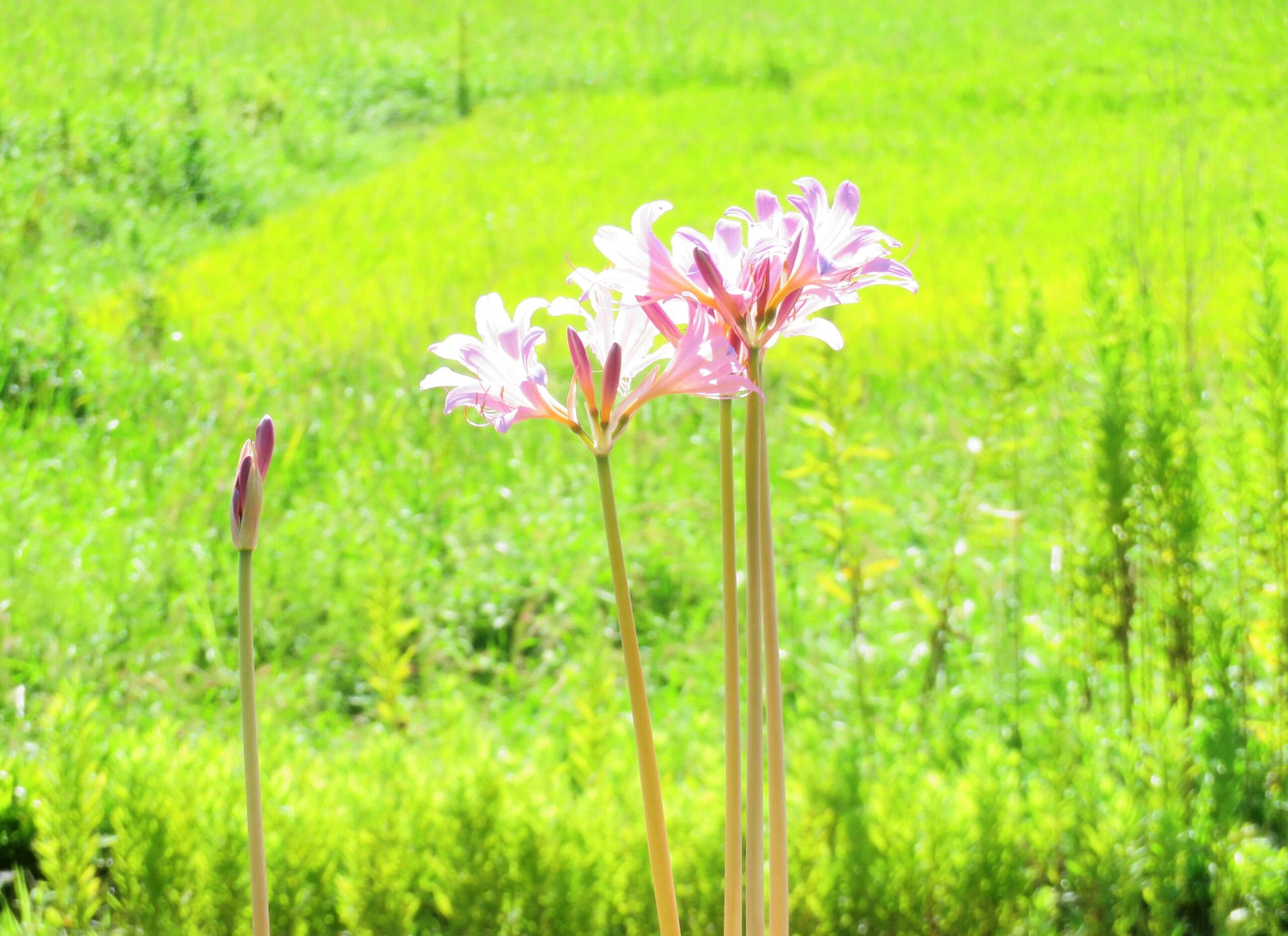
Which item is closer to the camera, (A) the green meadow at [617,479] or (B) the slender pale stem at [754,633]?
(B) the slender pale stem at [754,633]

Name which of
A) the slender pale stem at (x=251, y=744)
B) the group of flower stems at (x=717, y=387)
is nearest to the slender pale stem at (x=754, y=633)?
→ the group of flower stems at (x=717, y=387)

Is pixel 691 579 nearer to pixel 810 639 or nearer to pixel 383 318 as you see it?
pixel 810 639

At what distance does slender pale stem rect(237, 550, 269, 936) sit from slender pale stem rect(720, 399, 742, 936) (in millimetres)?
135

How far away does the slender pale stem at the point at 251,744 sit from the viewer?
0.30m

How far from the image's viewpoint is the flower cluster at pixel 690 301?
309 millimetres

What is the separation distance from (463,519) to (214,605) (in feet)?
1.19

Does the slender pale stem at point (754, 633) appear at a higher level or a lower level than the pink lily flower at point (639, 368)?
lower

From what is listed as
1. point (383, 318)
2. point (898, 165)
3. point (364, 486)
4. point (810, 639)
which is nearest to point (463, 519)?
point (364, 486)

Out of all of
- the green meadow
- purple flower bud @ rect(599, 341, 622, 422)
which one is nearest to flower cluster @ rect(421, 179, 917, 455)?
purple flower bud @ rect(599, 341, 622, 422)

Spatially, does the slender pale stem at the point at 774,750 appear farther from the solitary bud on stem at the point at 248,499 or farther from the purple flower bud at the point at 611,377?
the solitary bud on stem at the point at 248,499

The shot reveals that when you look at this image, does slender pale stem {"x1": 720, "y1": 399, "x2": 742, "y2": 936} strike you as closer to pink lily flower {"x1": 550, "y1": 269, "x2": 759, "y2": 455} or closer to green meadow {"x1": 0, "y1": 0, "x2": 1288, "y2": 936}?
pink lily flower {"x1": 550, "y1": 269, "x2": 759, "y2": 455}

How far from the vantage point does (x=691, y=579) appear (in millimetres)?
1487

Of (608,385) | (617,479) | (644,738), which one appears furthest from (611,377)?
(617,479)

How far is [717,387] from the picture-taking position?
30 centimetres
